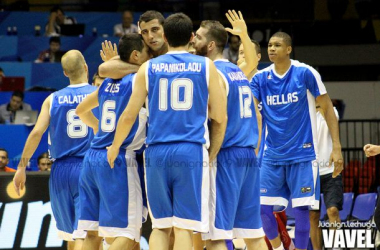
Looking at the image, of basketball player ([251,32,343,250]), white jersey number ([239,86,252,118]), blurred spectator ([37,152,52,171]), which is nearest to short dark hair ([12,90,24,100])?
blurred spectator ([37,152,52,171])

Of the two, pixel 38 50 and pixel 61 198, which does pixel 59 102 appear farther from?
pixel 38 50

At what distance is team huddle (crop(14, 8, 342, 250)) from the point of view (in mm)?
6000

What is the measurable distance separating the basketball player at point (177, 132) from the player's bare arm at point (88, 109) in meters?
0.91

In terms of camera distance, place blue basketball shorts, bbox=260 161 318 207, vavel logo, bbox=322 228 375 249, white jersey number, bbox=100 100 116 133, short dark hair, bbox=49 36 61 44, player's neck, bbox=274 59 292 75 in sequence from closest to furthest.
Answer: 1. white jersey number, bbox=100 100 116 133
2. blue basketball shorts, bbox=260 161 318 207
3. player's neck, bbox=274 59 292 75
4. vavel logo, bbox=322 228 375 249
5. short dark hair, bbox=49 36 61 44

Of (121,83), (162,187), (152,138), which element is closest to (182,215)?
(162,187)

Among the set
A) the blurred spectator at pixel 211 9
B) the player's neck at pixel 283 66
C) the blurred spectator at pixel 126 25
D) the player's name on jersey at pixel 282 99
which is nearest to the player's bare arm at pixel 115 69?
the player's name on jersey at pixel 282 99

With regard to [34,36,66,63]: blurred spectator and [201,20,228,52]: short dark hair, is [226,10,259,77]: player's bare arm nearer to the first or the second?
[201,20,228,52]: short dark hair

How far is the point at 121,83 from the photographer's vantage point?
21.8ft

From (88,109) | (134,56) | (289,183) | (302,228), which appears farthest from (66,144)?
(302,228)

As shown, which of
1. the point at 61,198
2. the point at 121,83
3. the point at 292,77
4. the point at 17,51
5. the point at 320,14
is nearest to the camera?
the point at 121,83

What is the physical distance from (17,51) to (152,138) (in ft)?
31.6

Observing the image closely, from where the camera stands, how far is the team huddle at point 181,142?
6.00 metres

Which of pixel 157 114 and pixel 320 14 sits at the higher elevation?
pixel 320 14

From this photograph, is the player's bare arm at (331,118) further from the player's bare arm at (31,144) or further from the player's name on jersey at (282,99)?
the player's bare arm at (31,144)
